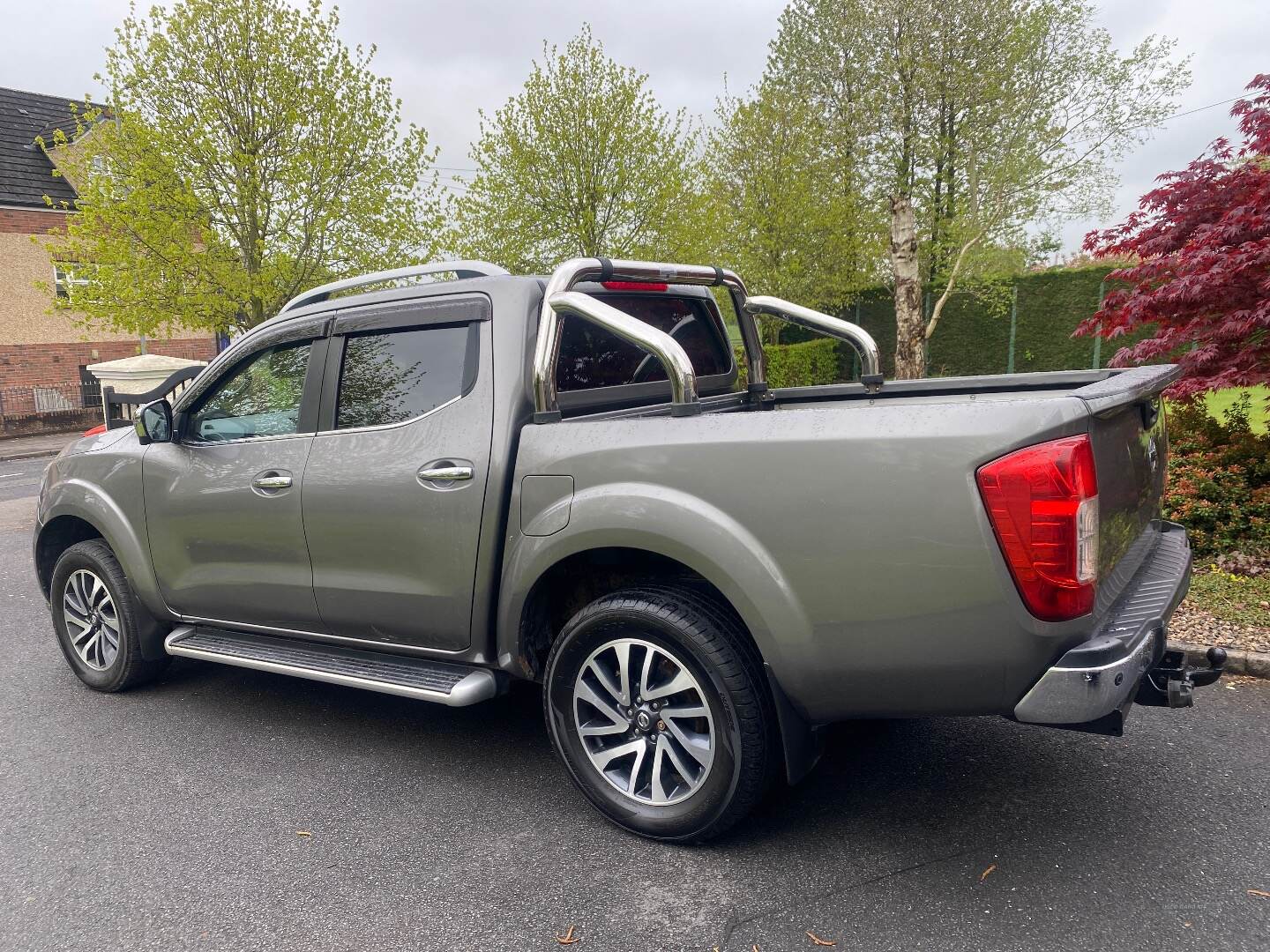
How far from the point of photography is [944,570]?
2.36m

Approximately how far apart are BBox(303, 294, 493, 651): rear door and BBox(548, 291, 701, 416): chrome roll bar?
19.0 inches

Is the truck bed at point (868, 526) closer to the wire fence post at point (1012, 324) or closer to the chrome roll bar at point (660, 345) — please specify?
the chrome roll bar at point (660, 345)

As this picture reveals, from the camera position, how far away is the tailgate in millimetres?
2465

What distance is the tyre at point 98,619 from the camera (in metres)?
4.43

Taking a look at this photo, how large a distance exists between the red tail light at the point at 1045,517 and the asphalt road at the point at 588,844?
0.95m

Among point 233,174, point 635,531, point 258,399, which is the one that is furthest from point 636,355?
point 233,174

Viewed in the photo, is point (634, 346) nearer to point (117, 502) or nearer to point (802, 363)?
point (117, 502)

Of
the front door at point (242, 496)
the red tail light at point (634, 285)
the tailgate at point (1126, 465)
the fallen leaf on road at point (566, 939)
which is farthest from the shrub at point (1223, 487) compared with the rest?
the front door at point (242, 496)

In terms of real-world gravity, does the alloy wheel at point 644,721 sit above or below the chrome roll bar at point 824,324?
below

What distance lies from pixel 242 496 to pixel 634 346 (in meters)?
1.80

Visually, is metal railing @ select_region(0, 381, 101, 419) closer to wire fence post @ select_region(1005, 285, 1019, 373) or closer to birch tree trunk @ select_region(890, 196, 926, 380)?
birch tree trunk @ select_region(890, 196, 926, 380)

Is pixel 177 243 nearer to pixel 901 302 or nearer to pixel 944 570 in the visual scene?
pixel 901 302

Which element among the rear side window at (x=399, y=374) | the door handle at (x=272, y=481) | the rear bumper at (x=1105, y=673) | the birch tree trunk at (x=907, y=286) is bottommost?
the rear bumper at (x=1105, y=673)

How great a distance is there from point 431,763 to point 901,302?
1381cm
